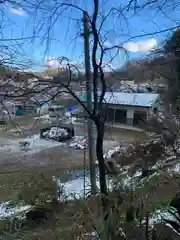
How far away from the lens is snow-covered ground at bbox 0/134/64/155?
13305 millimetres

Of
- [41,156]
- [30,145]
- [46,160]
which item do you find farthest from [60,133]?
[46,160]

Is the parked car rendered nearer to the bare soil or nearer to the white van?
the bare soil

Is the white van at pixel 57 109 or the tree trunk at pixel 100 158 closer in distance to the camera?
the tree trunk at pixel 100 158

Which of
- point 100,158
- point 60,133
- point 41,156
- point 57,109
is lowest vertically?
point 41,156

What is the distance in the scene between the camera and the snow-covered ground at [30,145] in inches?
524

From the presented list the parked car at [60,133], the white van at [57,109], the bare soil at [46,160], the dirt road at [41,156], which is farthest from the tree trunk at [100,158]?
the parked car at [60,133]

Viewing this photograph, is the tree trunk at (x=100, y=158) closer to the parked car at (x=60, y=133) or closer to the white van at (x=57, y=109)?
the white van at (x=57, y=109)

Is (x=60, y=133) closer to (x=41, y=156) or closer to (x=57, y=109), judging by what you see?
(x=41, y=156)

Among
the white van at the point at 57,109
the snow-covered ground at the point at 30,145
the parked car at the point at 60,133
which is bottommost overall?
the snow-covered ground at the point at 30,145

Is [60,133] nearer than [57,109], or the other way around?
[57,109]

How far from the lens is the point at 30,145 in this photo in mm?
14219

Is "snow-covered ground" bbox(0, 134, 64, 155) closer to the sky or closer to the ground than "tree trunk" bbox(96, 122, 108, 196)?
closer to the ground

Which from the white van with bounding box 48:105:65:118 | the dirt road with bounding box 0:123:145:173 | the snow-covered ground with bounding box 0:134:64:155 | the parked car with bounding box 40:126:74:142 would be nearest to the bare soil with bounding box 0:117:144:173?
the dirt road with bounding box 0:123:145:173

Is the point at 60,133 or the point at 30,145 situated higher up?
the point at 60,133
